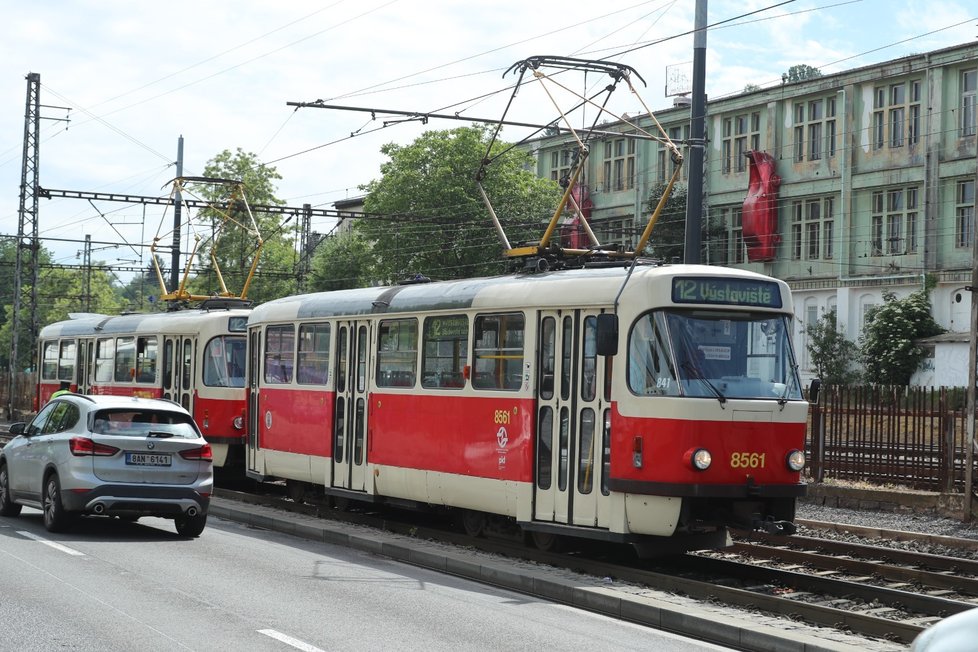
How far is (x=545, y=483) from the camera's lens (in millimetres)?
13492

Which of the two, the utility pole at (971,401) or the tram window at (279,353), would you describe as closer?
the utility pole at (971,401)

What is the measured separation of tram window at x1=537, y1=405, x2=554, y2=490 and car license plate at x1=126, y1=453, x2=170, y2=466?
13.8 feet

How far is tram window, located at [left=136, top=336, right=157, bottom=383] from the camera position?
2555 centimetres

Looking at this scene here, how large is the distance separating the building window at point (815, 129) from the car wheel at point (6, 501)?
134 ft

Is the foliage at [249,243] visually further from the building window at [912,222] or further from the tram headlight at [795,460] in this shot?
the tram headlight at [795,460]

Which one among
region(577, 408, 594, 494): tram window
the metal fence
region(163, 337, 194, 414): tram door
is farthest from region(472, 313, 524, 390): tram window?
region(163, 337, 194, 414): tram door

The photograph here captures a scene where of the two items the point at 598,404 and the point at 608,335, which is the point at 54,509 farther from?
the point at 608,335

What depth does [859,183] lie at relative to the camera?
5044 cm

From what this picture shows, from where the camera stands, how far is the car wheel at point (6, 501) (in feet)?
53.7

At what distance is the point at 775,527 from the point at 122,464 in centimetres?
699

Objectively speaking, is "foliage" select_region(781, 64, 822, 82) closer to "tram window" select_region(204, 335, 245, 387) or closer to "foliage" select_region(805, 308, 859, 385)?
"foliage" select_region(805, 308, 859, 385)

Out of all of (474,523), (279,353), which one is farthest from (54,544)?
(279,353)

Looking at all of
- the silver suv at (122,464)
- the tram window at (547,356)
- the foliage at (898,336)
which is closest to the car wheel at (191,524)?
the silver suv at (122,464)

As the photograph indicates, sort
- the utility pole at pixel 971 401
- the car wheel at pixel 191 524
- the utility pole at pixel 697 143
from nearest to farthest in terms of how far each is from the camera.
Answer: the car wheel at pixel 191 524 → the utility pole at pixel 971 401 → the utility pole at pixel 697 143
